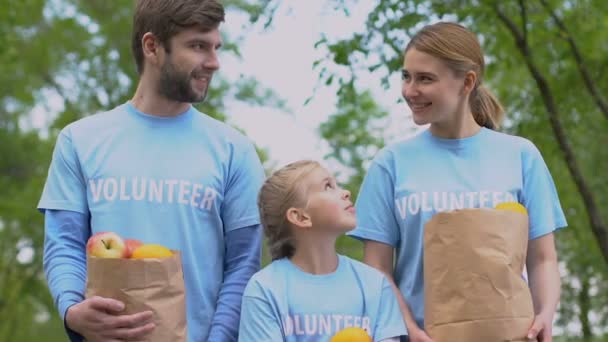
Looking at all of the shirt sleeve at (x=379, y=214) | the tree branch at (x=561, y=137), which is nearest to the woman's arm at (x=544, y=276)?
the shirt sleeve at (x=379, y=214)

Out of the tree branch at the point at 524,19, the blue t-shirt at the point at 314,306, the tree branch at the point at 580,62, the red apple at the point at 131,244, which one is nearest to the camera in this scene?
the red apple at the point at 131,244

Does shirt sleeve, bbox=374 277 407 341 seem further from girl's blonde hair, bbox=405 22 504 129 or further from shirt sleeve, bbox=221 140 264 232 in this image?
girl's blonde hair, bbox=405 22 504 129

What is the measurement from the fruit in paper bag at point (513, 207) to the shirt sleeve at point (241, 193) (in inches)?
34.8

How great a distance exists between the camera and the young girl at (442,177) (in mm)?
3932

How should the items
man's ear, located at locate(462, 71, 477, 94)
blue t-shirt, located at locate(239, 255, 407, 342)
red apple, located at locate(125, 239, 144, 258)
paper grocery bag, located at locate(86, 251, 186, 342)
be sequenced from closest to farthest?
paper grocery bag, located at locate(86, 251, 186, 342) < red apple, located at locate(125, 239, 144, 258) < blue t-shirt, located at locate(239, 255, 407, 342) < man's ear, located at locate(462, 71, 477, 94)

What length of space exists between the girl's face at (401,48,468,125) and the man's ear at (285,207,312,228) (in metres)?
0.55

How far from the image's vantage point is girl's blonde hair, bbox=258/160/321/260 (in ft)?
13.2

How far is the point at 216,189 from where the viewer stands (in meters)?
3.86

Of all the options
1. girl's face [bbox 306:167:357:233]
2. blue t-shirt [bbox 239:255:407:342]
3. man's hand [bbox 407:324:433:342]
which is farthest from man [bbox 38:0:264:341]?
man's hand [bbox 407:324:433:342]

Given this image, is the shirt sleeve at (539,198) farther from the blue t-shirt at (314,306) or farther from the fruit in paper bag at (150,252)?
the fruit in paper bag at (150,252)

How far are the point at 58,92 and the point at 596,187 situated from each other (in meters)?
11.2

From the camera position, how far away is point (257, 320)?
3709 mm

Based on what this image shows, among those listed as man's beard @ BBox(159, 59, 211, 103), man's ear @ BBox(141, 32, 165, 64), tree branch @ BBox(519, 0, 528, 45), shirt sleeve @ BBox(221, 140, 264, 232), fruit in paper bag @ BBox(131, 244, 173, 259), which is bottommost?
fruit in paper bag @ BBox(131, 244, 173, 259)

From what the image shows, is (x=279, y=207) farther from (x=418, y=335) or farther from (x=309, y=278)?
(x=418, y=335)
